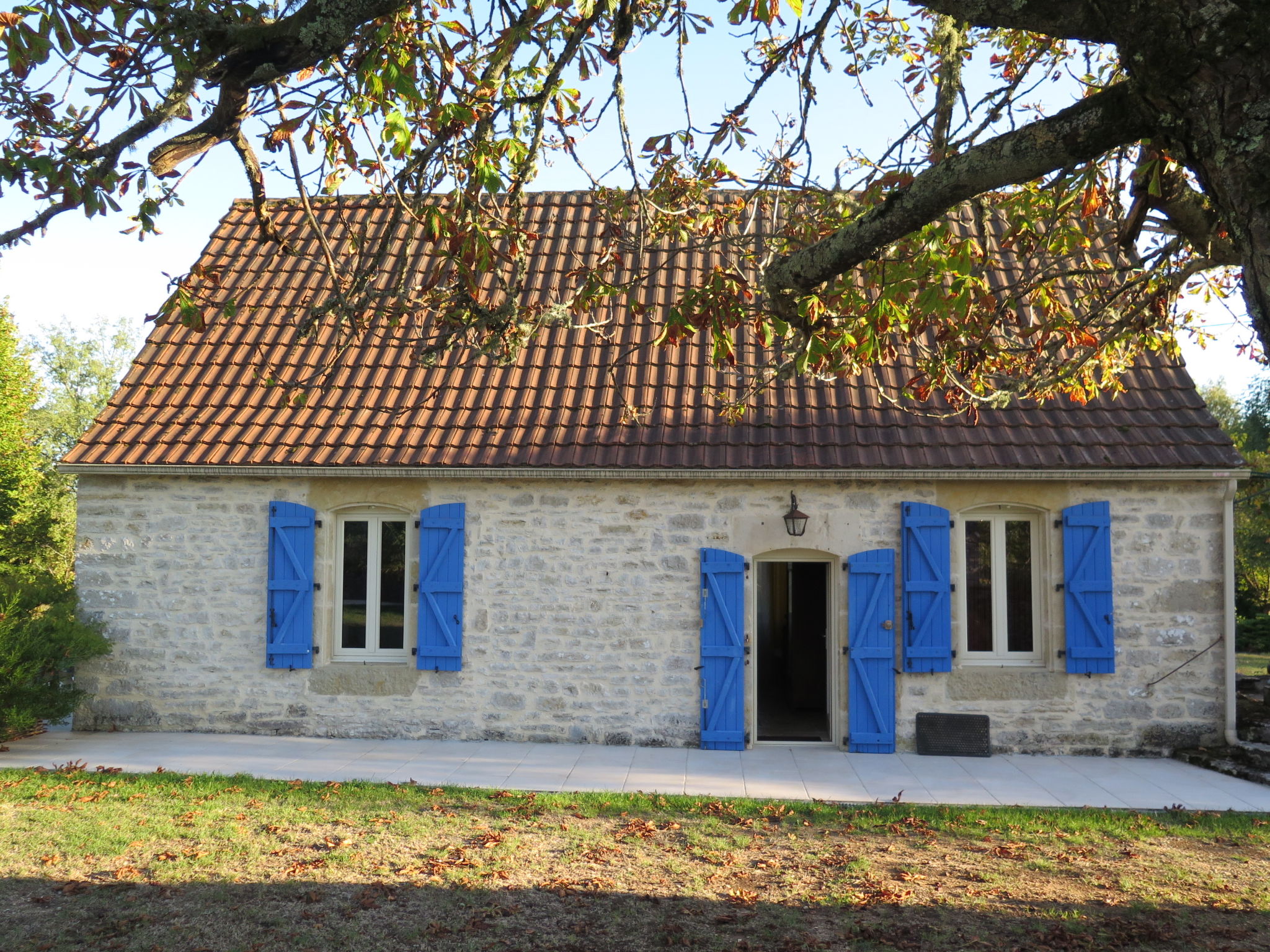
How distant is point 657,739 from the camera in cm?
917

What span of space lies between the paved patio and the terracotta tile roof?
8.81 feet

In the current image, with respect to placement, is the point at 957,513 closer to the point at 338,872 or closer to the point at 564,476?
the point at 564,476

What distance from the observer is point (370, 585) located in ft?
31.9

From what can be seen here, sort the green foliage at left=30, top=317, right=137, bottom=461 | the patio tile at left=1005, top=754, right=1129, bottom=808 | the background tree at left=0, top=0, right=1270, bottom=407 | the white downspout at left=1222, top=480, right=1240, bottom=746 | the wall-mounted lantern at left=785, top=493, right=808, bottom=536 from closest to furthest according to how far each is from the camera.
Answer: the background tree at left=0, top=0, right=1270, bottom=407
the patio tile at left=1005, top=754, right=1129, bottom=808
the white downspout at left=1222, top=480, right=1240, bottom=746
the wall-mounted lantern at left=785, top=493, right=808, bottom=536
the green foliage at left=30, top=317, right=137, bottom=461

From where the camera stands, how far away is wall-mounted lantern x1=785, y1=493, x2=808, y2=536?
357 inches

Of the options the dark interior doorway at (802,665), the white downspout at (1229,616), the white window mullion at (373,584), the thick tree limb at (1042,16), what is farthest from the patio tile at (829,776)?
the thick tree limb at (1042,16)

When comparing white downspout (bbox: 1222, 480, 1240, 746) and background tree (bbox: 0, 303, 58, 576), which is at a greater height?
background tree (bbox: 0, 303, 58, 576)

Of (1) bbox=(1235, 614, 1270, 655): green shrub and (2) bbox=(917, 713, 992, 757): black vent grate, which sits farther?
(1) bbox=(1235, 614, 1270, 655): green shrub

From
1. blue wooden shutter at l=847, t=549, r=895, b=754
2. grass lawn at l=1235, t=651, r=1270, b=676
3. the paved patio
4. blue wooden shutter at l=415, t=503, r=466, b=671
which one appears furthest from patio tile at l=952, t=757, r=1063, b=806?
grass lawn at l=1235, t=651, r=1270, b=676

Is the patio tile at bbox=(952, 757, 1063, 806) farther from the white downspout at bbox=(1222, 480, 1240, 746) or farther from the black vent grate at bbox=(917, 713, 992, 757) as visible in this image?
the white downspout at bbox=(1222, 480, 1240, 746)

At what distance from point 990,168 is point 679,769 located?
6339 millimetres

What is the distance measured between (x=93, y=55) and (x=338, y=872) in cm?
448

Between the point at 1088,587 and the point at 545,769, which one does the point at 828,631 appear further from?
the point at 545,769

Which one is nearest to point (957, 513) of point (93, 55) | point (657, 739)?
point (657, 739)
